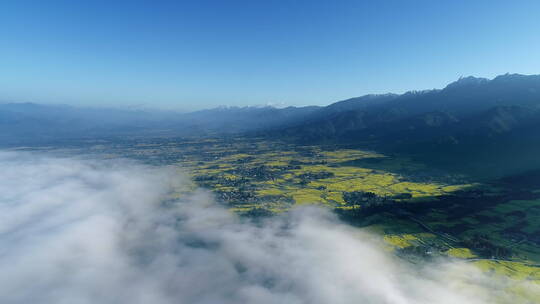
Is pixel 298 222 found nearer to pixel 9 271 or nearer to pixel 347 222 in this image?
pixel 347 222

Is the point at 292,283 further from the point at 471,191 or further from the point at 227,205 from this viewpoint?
the point at 471,191

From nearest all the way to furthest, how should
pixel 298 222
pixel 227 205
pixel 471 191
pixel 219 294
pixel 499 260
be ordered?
pixel 219 294 → pixel 499 260 → pixel 298 222 → pixel 227 205 → pixel 471 191

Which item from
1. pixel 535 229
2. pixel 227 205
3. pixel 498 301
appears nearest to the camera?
pixel 498 301

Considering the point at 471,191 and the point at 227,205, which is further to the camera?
the point at 471,191

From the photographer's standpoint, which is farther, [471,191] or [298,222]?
[471,191]

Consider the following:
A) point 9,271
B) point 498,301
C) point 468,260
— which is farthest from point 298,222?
point 9,271

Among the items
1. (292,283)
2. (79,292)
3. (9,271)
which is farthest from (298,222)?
(9,271)

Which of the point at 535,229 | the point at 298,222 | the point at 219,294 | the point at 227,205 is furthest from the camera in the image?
the point at 227,205

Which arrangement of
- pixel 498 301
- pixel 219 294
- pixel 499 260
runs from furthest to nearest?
pixel 499 260, pixel 219 294, pixel 498 301
